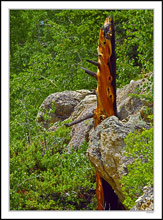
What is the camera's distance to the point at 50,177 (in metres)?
4.79

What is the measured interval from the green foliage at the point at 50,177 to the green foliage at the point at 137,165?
2.56 feet

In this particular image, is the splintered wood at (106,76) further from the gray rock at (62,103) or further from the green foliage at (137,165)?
the gray rock at (62,103)

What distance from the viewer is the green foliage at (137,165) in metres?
3.77

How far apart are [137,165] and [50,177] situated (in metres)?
1.42

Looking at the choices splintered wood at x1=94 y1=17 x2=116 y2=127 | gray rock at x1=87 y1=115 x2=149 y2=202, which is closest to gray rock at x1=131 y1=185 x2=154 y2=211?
gray rock at x1=87 y1=115 x2=149 y2=202

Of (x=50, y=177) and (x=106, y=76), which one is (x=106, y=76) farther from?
(x=50, y=177)

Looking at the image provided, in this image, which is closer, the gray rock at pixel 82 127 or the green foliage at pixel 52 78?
the green foliage at pixel 52 78

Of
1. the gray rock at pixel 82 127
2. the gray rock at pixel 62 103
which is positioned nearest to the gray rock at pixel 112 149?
the gray rock at pixel 82 127

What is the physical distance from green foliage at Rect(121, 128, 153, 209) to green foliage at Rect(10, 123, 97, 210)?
782 millimetres

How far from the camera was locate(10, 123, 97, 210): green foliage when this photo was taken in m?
4.33

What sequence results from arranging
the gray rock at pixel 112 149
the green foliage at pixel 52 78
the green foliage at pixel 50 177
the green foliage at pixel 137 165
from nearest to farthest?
the green foliage at pixel 137 165
the gray rock at pixel 112 149
the green foliage at pixel 50 177
the green foliage at pixel 52 78

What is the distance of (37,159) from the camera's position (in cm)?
522

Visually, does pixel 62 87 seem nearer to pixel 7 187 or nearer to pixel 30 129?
pixel 30 129

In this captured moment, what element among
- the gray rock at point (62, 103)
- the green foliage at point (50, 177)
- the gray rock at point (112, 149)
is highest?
the gray rock at point (62, 103)
